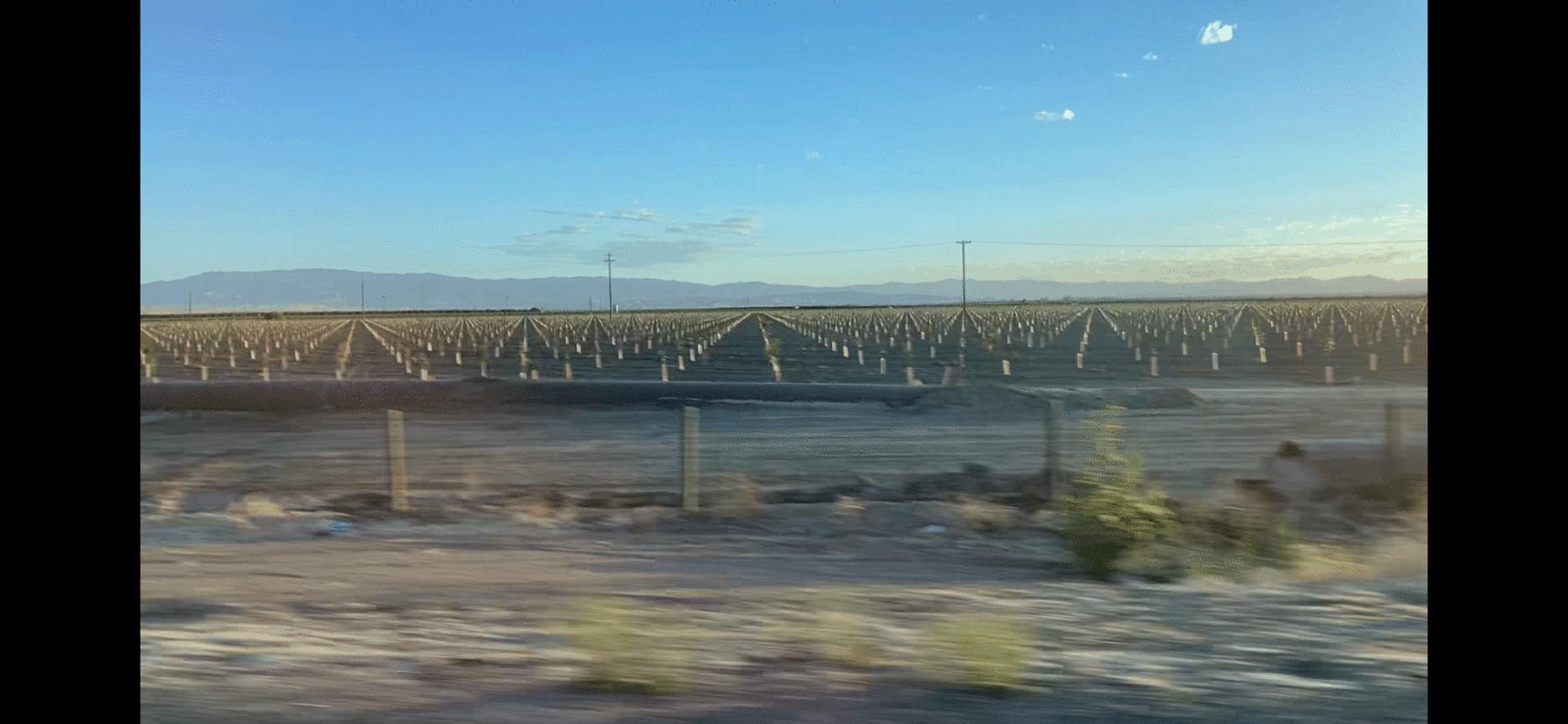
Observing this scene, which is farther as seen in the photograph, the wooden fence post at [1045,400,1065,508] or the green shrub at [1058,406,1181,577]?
the wooden fence post at [1045,400,1065,508]

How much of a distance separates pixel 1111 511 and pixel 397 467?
6.01 m

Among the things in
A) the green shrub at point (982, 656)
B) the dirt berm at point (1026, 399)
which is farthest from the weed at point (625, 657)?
the dirt berm at point (1026, 399)

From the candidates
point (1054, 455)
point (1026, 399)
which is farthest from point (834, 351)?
point (1054, 455)

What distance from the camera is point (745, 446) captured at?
1162 centimetres

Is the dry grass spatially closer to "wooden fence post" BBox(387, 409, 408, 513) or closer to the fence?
the fence

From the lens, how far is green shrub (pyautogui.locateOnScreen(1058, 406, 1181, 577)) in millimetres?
5953

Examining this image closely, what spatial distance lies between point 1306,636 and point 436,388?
39.7 ft

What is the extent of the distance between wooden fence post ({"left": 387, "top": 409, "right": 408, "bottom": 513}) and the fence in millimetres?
15

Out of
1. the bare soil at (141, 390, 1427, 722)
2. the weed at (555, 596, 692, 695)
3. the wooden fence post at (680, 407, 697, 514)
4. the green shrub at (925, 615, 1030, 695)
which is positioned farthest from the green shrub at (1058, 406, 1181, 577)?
the wooden fence post at (680, 407, 697, 514)

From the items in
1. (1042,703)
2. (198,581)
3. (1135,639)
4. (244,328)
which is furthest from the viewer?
(244,328)

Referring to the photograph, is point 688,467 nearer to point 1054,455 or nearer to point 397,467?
point 397,467
